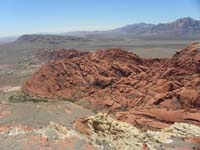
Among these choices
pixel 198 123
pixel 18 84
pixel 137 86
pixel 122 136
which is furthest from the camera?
pixel 18 84

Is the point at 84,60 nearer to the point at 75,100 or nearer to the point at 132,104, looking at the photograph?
Answer: the point at 75,100

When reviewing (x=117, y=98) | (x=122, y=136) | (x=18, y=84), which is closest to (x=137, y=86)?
(x=117, y=98)

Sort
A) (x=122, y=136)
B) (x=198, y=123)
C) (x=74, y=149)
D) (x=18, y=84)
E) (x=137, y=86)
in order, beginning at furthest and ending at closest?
1. (x=18, y=84)
2. (x=137, y=86)
3. (x=198, y=123)
4. (x=122, y=136)
5. (x=74, y=149)

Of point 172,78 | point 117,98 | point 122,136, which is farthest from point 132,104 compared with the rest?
point 122,136

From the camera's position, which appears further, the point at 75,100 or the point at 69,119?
the point at 75,100

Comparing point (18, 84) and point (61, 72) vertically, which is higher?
point (61, 72)

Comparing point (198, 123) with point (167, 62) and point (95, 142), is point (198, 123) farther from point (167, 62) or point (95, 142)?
point (167, 62)
